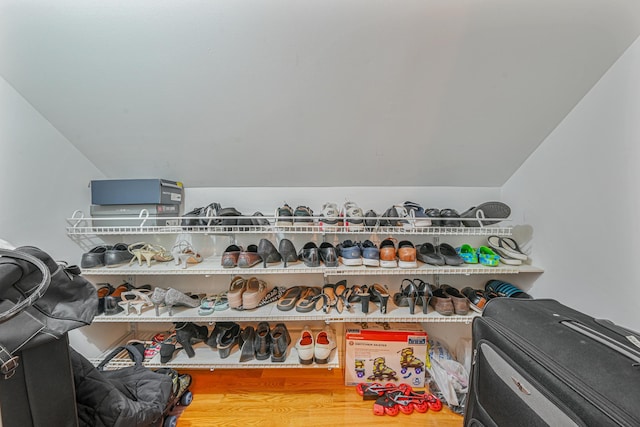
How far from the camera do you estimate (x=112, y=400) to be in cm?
77

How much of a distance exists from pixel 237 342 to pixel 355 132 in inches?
55.5

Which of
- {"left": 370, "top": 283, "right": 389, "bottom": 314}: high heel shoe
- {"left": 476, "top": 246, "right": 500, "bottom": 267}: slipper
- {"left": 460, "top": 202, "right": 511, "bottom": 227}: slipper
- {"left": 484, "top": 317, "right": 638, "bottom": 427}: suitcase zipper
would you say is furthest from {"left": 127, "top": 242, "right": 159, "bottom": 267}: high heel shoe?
{"left": 476, "top": 246, "right": 500, "bottom": 267}: slipper

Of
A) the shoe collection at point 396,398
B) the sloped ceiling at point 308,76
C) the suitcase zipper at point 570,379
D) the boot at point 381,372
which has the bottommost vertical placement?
the shoe collection at point 396,398

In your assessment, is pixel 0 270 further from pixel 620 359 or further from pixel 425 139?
pixel 425 139

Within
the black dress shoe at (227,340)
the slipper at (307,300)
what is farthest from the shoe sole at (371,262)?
the black dress shoe at (227,340)

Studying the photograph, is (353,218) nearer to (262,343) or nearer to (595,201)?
(262,343)

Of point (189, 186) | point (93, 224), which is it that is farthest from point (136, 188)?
point (93, 224)

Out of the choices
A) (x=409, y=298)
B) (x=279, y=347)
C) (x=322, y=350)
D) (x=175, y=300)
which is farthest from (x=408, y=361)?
(x=175, y=300)

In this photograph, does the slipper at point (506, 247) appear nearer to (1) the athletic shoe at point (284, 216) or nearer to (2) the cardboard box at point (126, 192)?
(1) the athletic shoe at point (284, 216)

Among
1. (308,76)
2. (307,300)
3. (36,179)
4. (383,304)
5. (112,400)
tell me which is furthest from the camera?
(307,300)

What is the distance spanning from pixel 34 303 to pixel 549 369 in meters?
1.37

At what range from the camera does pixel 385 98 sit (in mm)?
1007

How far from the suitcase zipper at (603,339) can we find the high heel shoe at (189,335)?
1.61 meters

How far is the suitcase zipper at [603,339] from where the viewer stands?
0.51m
